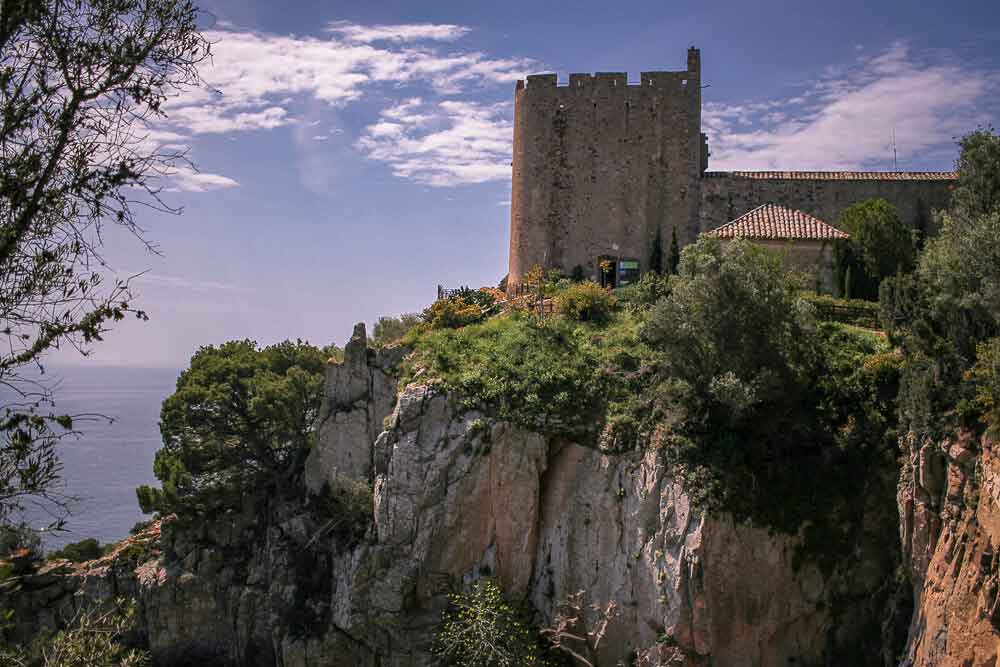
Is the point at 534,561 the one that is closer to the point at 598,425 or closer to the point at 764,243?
the point at 598,425

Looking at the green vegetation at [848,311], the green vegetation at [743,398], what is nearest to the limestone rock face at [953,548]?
the green vegetation at [743,398]

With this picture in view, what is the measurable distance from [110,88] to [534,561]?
16.7 metres

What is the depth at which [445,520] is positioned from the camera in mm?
21781

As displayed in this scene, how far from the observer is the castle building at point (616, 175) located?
31500 millimetres

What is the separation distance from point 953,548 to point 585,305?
1366 cm

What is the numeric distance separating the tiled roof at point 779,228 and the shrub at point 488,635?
1256 centimetres

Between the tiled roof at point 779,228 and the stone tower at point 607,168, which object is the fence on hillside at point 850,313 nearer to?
the tiled roof at point 779,228

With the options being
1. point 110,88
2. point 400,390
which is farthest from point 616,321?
point 110,88

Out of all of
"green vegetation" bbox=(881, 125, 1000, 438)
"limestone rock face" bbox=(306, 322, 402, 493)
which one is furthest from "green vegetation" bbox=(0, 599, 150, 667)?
"limestone rock face" bbox=(306, 322, 402, 493)

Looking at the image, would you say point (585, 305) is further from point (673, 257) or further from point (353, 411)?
point (353, 411)

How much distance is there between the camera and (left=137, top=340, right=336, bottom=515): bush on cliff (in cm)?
2753

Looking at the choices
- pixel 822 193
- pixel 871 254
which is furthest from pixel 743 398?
pixel 822 193

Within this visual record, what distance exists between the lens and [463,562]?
2177 centimetres

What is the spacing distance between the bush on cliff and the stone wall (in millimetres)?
16324
